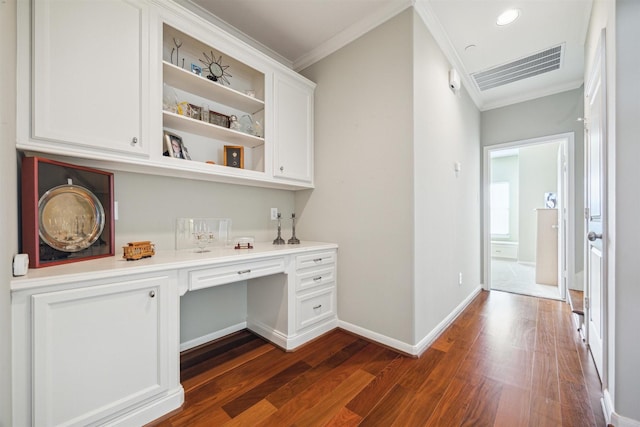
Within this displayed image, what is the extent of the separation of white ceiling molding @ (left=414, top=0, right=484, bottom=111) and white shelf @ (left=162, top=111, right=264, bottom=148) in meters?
1.64

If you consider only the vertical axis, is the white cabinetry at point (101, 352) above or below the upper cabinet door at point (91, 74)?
below

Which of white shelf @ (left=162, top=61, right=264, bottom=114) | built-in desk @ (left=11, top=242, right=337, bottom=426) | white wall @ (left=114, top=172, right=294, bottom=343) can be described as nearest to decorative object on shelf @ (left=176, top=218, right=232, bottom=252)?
white wall @ (left=114, top=172, right=294, bottom=343)

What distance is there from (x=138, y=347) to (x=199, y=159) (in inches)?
54.7

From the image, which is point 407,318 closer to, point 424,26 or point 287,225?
point 287,225

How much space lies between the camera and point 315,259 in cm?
225

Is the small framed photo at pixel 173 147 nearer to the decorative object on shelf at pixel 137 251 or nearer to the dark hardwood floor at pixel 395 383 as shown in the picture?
the decorative object on shelf at pixel 137 251

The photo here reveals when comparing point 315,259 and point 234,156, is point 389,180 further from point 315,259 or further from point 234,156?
point 234,156

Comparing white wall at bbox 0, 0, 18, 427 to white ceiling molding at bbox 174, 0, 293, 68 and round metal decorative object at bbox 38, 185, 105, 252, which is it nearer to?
round metal decorative object at bbox 38, 185, 105, 252

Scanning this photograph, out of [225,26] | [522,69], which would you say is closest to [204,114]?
[225,26]

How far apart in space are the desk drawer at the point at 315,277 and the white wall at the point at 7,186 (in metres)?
1.52

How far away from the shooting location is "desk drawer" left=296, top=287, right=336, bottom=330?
2.13 m

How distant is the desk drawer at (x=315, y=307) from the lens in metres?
2.13

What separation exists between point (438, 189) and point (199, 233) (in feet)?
6.77

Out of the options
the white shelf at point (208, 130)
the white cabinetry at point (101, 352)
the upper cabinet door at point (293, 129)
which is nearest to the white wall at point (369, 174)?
the upper cabinet door at point (293, 129)
